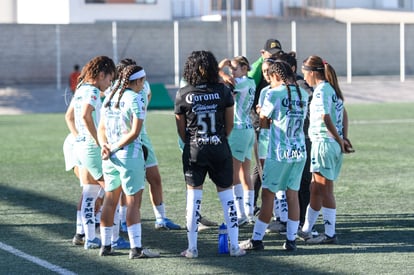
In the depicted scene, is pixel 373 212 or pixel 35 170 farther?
pixel 35 170

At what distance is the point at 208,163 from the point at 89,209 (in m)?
1.44

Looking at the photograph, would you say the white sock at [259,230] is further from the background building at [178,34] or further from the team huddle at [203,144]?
the background building at [178,34]

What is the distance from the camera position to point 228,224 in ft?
29.2

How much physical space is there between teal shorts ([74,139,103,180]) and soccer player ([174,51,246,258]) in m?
0.94

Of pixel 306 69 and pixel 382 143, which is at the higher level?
pixel 306 69

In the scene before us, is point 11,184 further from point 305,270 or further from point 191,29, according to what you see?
point 191,29

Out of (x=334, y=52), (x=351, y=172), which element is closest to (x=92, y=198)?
(x=351, y=172)

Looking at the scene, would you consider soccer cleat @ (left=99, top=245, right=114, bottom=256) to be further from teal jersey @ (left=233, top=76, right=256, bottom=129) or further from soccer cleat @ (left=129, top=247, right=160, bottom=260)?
teal jersey @ (left=233, top=76, right=256, bottom=129)

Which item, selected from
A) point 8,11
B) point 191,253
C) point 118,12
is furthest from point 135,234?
point 8,11

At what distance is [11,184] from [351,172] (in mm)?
5471

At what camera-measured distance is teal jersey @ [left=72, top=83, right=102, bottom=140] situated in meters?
9.02

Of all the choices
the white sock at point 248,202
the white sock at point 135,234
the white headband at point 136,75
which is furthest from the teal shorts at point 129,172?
the white sock at point 248,202

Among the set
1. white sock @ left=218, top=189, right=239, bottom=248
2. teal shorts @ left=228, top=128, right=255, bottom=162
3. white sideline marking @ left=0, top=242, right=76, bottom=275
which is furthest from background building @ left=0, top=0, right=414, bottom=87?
white sock @ left=218, top=189, right=239, bottom=248

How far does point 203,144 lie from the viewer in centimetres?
870
